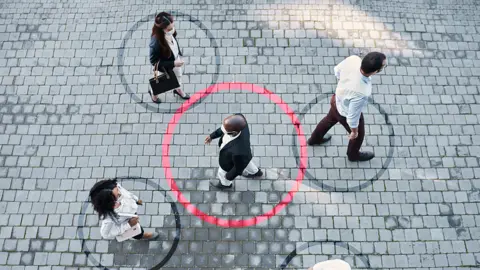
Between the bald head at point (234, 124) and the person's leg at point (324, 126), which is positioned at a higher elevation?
the person's leg at point (324, 126)

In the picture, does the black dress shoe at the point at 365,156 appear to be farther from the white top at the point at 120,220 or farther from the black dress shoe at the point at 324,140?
the white top at the point at 120,220

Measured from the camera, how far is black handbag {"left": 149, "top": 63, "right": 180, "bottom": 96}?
783cm

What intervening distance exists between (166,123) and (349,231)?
398 cm

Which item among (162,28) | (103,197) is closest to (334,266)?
(103,197)

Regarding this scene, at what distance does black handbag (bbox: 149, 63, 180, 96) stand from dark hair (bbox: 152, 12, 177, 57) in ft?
1.66

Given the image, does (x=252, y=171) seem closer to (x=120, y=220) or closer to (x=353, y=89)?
(x=353, y=89)

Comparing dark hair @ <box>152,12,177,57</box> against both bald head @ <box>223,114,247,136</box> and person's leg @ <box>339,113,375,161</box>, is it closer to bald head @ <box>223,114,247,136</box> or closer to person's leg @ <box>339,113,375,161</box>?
bald head @ <box>223,114,247,136</box>

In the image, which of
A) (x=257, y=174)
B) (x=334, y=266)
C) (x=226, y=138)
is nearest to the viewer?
(x=334, y=266)

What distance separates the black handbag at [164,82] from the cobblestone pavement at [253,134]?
29.3 inches

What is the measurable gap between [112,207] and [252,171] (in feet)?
9.07

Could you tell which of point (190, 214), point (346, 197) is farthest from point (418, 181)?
point (190, 214)

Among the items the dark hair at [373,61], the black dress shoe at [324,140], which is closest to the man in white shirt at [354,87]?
the dark hair at [373,61]

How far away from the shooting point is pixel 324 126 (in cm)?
773

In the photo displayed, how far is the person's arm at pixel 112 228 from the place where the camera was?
6000 mm
